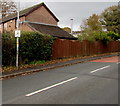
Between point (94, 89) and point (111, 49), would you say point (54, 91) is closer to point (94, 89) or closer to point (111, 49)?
point (94, 89)

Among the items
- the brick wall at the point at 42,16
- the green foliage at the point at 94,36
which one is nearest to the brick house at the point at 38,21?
the brick wall at the point at 42,16

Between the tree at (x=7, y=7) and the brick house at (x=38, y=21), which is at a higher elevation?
the tree at (x=7, y=7)

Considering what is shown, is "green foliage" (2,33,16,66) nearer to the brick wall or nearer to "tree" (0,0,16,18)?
the brick wall

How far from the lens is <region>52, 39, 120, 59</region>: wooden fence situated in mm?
16547

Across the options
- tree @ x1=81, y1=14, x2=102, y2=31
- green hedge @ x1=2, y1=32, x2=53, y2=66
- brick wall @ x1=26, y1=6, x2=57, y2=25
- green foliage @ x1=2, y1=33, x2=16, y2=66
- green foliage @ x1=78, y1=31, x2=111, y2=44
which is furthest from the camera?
tree @ x1=81, y1=14, x2=102, y2=31

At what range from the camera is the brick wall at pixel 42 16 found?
28.8 m

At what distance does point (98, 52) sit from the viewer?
2497 centimetres

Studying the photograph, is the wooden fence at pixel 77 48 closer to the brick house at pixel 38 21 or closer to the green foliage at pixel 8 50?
the green foliage at pixel 8 50

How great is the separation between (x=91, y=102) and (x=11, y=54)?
782cm

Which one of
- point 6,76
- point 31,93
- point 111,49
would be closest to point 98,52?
point 111,49

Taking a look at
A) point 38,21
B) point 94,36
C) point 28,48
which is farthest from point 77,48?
point 38,21

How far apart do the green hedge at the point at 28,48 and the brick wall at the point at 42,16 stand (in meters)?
15.5

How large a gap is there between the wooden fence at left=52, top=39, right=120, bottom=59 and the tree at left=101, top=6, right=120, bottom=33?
15404 mm

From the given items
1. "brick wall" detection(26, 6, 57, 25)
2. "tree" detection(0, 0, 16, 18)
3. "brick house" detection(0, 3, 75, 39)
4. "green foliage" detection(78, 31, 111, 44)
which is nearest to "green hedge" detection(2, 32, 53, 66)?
"green foliage" detection(78, 31, 111, 44)
